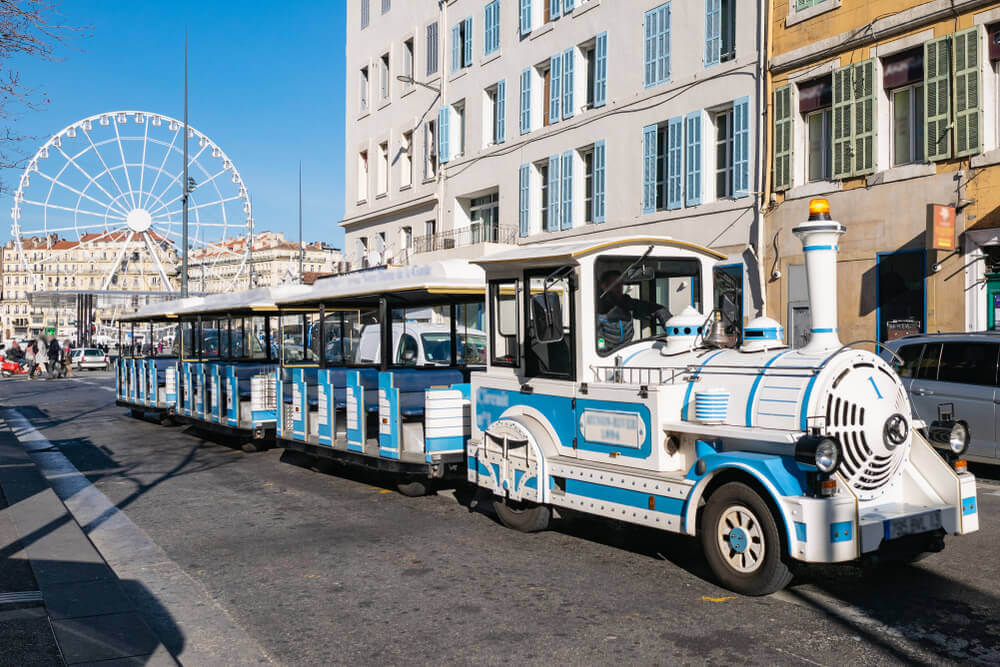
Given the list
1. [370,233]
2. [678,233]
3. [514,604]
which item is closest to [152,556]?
[514,604]

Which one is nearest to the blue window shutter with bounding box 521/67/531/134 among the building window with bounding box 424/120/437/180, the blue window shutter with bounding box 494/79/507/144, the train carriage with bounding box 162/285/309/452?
the blue window shutter with bounding box 494/79/507/144

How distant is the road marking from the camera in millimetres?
4941

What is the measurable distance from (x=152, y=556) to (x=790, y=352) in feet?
16.9

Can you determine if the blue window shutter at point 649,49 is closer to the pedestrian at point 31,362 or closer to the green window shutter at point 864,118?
the green window shutter at point 864,118

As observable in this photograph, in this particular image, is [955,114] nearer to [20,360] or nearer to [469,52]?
[469,52]

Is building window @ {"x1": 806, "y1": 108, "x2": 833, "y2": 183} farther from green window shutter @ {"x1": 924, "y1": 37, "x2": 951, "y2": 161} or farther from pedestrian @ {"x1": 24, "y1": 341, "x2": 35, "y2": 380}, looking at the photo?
A: pedestrian @ {"x1": 24, "y1": 341, "x2": 35, "y2": 380}

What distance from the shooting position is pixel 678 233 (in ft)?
66.8

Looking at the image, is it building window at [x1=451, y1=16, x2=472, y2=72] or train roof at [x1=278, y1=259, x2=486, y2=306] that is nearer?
train roof at [x1=278, y1=259, x2=486, y2=306]

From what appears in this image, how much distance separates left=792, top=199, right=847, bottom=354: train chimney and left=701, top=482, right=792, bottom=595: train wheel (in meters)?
1.11

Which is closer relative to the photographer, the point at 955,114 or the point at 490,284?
the point at 490,284

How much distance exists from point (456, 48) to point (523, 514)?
2517cm

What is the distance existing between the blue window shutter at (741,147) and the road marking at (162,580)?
13558mm

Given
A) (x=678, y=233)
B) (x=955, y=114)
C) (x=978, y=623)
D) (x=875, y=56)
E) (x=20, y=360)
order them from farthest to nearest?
(x=20, y=360), (x=678, y=233), (x=875, y=56), (x=955, y=114), (x=978, y=623)

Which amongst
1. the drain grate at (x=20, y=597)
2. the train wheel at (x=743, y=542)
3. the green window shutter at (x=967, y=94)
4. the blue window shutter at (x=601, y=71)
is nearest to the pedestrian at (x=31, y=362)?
the blue window shutter at (x=601, y=71)
